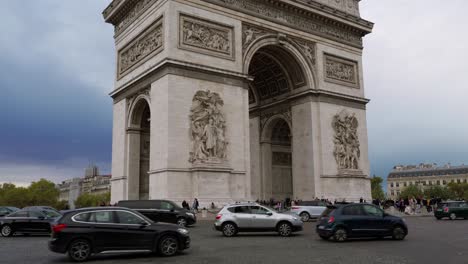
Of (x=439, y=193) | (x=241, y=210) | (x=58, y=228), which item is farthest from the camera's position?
(x=439, y=193)

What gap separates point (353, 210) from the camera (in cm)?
1484

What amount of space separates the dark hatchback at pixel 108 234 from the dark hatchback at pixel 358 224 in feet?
17.6

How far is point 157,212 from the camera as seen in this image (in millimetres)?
19125

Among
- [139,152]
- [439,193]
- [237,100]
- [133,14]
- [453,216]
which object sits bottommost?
[453,216]

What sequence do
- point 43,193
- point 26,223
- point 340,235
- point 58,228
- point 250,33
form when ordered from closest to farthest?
point 58,228
point 340,235
point 26,223
point 250,33
point 43,193

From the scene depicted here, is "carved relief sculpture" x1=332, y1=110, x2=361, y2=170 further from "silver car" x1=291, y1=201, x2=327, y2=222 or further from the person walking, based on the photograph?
the person walking

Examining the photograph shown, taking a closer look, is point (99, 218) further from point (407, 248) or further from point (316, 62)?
point (316, 62)

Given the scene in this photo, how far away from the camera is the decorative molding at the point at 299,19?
30011 millimetres

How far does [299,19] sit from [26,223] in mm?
23206

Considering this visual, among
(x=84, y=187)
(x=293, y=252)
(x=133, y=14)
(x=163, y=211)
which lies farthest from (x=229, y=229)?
(x=84, y=187)

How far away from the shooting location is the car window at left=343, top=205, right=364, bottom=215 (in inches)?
581

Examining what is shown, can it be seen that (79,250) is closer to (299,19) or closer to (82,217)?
(82,217)

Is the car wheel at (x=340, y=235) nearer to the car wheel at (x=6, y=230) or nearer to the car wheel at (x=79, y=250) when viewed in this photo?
the car wheel at (x=79, y=250)

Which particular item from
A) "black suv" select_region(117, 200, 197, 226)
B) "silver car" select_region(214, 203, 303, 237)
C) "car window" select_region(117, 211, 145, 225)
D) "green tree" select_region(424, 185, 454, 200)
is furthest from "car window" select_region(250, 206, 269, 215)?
"green tree" select_region(424, 185, 454, 200)
